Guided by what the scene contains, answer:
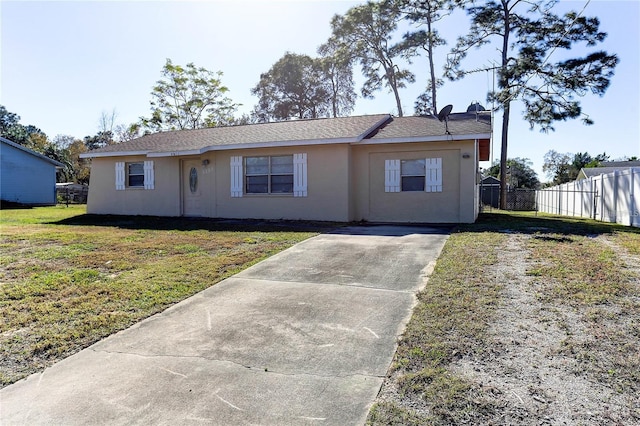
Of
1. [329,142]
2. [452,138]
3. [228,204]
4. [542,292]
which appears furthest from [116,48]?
[542,292]

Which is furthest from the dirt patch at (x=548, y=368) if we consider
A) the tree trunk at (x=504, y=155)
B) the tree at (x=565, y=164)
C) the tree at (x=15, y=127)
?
the tree at (x=15, y=127)

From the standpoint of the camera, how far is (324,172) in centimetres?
1209

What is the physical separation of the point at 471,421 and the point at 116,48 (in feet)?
52.4

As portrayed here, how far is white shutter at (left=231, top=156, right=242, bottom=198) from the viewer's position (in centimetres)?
1293

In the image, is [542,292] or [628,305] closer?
[628,305]

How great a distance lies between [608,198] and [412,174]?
763 cm

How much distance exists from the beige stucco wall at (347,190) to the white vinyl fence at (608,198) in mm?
4364

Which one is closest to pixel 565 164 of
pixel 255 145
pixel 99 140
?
pixel 255 145

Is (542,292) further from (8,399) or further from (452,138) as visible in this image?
(452,138)

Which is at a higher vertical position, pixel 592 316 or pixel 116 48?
pixel 116 48

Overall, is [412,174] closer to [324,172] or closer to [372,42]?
[324,172]

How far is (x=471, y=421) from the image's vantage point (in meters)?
2.28

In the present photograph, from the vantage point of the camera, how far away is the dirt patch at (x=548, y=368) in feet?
7.63

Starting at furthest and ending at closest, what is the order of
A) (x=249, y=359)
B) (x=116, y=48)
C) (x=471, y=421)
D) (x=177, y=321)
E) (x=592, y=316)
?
(x=116, y=48)
(x=177, y=321)
(x=592, y=316)
(x=249, y=359)
(x=471, y=421)
